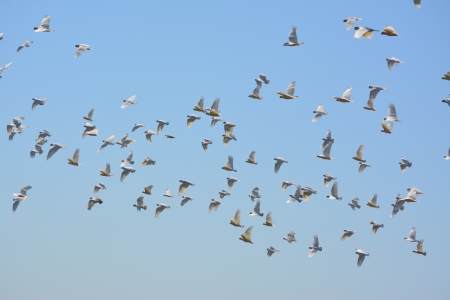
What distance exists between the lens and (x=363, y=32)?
55.1 meters

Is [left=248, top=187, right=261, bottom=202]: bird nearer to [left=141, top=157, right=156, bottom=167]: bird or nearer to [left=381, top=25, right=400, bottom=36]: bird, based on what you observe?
[left=141, top=157, right=156, bottom=167]: bird

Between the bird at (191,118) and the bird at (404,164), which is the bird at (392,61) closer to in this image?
the bird at (404,164)

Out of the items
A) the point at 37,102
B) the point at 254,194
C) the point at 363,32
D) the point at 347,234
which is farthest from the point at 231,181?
the point at 363,32

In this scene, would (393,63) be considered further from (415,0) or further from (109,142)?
(109,142)

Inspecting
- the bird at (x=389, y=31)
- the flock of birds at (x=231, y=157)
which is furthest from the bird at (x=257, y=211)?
the bird at (x=389, y=31)

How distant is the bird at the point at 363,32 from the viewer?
54403 millimetres

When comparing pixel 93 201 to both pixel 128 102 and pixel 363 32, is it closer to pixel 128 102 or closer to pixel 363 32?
pixel 128 102

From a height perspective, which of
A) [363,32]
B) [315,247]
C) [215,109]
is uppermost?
[363,32]

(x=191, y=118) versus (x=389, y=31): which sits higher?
(x=389, y=31)

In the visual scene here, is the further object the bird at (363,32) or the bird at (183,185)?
the bird at (183,185)

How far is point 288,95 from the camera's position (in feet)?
203

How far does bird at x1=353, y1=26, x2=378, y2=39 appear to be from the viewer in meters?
54.4

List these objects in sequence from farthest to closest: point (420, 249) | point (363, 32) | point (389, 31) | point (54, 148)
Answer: point (54, 148), point (420, 249), point (363, 32), point (389, 31)

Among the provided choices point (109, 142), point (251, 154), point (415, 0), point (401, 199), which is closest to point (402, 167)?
point (401, 199)
